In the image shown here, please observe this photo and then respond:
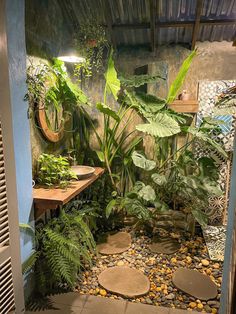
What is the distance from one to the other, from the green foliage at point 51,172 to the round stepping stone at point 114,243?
109 centimetres

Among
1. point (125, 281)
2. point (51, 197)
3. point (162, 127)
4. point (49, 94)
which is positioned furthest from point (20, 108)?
point (125, 281)

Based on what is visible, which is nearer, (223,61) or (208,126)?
(208,126)

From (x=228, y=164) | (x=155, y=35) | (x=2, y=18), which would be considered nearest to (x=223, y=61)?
(x=155, y=35)

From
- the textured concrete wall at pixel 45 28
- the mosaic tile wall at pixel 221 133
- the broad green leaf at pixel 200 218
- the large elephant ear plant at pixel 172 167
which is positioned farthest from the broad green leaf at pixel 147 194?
the textured concrete wall at pixel 45 28

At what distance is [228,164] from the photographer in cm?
345

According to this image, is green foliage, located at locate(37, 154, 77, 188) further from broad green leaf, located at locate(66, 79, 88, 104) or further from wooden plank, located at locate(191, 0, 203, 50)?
wooden plank, located at locate(191, 0, 203, 50)

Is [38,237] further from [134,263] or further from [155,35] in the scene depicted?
[155,35]

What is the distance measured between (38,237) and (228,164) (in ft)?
8.67

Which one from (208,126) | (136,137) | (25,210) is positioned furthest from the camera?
(136,137)

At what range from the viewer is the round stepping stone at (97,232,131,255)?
299cm

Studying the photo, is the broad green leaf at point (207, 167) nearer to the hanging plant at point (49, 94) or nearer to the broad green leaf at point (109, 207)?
the broad green leaf at point (109, 207)

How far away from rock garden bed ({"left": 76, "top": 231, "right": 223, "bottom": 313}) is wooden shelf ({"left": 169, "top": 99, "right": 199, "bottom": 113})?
5.58ft

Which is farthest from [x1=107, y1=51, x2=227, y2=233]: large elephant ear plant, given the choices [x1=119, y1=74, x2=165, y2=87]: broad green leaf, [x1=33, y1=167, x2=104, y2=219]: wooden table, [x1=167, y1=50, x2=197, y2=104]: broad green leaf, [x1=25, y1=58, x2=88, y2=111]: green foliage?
[x1=33, y1=167, x2=104, y2=219]: wooden table

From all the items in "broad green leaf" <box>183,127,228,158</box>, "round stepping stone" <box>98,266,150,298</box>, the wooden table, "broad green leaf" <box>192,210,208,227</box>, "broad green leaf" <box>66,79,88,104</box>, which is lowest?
"round stepping stone" <box>98,266,150,298</box>
